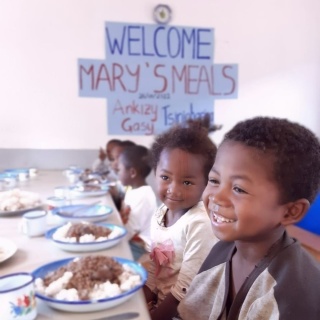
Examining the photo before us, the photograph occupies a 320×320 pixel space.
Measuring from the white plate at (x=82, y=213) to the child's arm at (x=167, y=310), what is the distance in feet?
1.25

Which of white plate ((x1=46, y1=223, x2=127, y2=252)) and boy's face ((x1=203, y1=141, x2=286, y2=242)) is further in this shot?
white plate ((x1=46, y1=223, x2=127, y2=252))

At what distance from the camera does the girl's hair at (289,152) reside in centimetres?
63

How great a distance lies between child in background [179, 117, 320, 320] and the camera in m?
0.60

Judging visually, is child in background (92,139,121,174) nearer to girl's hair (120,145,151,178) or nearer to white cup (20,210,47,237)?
girl's hair (120,145,151,178)

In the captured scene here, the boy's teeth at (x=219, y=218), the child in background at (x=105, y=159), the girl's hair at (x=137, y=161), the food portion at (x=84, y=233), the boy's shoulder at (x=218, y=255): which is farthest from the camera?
the child in background at (x=105, y=159)

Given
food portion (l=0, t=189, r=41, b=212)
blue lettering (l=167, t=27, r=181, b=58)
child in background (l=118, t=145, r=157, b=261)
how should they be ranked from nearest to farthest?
food portion (l=0, t=189, r=41, b=212) < child in background (l=118, t=145, r=157, b=261) < blue lettering (l=167, t=27, r=181, b=58)

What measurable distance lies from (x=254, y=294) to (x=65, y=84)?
6.65 feet

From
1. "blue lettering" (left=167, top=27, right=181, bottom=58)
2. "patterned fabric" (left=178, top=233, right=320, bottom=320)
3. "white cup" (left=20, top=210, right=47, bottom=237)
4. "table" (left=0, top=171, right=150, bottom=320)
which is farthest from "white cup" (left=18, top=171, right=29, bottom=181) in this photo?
"patterned fabric" (left=178, top=233, right=320, bottom=320)

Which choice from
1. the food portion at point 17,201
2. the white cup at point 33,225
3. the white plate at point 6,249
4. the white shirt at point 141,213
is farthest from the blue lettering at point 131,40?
the white plate at point 6,249

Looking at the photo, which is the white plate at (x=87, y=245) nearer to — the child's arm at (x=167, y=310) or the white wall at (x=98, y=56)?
the child's arm at (x=167, y=310)

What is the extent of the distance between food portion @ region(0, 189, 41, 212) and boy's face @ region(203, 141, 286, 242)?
2.82 ft

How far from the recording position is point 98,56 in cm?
236

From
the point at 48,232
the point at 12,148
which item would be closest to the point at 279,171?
the point at 48,232

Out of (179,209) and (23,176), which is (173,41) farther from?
(179,209)
